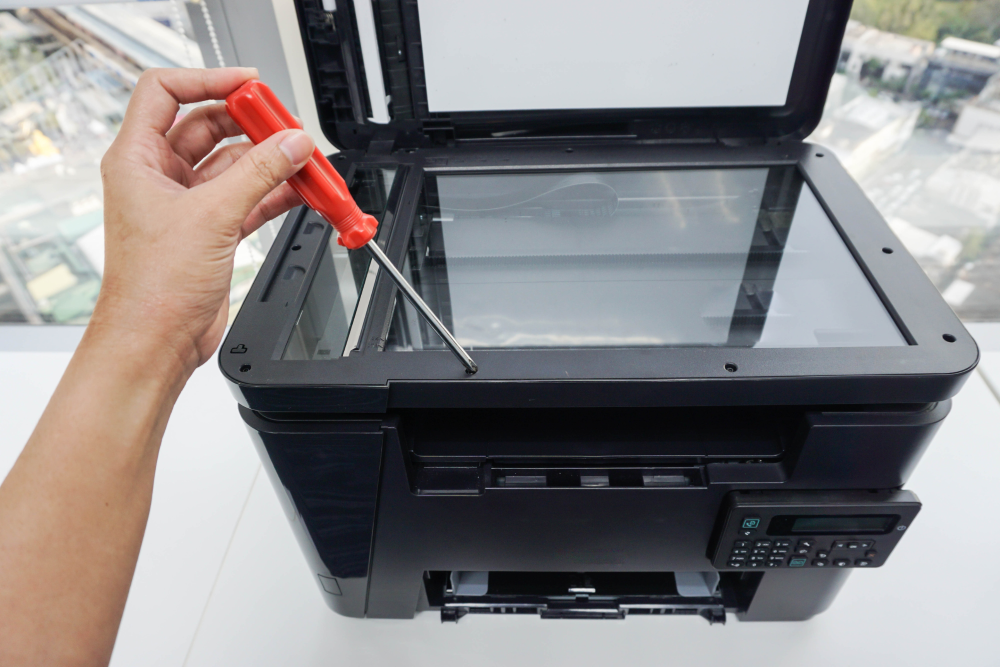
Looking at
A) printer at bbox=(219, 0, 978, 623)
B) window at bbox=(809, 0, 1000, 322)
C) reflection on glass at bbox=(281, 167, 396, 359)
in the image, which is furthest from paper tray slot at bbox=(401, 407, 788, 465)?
window at bbox=(809, 0, 1000, 322)

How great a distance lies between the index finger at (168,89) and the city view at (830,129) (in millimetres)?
498

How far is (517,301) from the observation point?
0.73 metres

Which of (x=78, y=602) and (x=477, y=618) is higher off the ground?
(x=78, y=602)

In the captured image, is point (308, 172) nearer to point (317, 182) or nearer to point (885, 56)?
point (317, 182)

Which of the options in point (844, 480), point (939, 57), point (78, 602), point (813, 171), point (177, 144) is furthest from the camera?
point (939, 57)

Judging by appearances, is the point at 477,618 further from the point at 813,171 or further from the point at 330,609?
the point at 813,171

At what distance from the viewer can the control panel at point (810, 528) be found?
566 millimetres

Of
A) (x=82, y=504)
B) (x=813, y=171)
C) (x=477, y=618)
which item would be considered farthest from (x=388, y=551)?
(x=813, y=171)

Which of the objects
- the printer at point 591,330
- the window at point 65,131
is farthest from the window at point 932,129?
the window at point 65,131

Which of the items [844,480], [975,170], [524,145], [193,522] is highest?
[524,145]

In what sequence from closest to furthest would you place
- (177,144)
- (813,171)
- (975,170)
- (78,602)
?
1. (78,602)
2. (177,144)
3. (813,171)
4. (975,170)

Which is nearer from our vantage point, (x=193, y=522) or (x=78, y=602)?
(x=78, y=602)

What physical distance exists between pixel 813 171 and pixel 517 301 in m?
0.41

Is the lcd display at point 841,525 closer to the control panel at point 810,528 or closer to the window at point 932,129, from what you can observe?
the control panel at point 810,528
